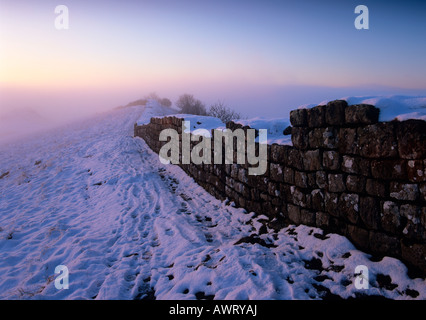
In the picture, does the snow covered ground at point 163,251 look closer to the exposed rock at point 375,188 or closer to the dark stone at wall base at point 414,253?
the dark stone at wall base at point 414,253

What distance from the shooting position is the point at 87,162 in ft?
34.2

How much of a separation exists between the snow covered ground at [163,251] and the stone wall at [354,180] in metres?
0.26

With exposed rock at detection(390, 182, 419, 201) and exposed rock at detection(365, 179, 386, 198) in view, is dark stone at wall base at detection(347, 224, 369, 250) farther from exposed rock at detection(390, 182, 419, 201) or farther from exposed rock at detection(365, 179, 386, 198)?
exposed rock at detection(390, 182, 419, 201)

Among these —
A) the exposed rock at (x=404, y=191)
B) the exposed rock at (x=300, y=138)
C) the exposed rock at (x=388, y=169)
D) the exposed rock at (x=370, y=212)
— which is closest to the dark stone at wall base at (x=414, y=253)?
the exposed rock at (x=370, y=212)

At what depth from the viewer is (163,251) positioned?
4.27m

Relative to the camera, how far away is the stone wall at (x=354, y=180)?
2.86m

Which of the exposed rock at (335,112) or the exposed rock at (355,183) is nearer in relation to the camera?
the exposed rock at (355,183)

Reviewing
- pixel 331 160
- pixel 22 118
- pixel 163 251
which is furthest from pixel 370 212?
pixel 22 118

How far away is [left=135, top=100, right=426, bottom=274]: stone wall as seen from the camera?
9.37ft

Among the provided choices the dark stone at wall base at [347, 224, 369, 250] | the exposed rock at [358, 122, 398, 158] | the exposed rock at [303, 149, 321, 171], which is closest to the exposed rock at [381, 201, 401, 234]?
the dark stone at wall base at [347, 224, 369, 250]

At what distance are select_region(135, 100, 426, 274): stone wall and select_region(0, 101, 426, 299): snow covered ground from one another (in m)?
0.26
